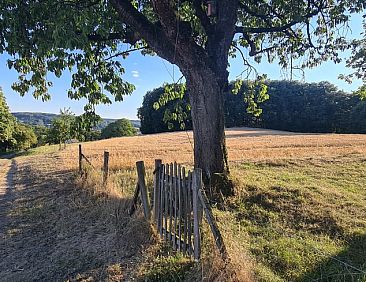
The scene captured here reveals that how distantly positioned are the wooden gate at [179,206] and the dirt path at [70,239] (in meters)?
0.54

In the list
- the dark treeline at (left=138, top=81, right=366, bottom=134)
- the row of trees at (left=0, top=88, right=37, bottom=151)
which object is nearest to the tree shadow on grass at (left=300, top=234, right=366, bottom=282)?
the row of trees at (left=0, top=88, right=37, bottom=151)

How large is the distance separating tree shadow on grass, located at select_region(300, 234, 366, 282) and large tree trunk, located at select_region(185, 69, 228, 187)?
3287 millimetres

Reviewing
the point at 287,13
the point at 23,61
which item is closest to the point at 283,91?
the point at 287,13

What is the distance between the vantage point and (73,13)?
619cm

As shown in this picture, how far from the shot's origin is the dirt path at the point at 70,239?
5148mm

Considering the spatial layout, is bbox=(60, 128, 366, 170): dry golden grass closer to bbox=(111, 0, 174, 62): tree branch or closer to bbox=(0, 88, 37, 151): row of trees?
bbox=(111, 0, 174, 62): tree branch

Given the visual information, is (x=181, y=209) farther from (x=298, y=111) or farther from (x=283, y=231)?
(x=298, y=111)

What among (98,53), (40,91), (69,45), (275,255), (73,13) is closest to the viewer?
(275,255)

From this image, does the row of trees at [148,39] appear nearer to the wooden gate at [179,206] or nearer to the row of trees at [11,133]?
the wooden gate at [179,206]

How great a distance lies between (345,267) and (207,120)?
4.20m

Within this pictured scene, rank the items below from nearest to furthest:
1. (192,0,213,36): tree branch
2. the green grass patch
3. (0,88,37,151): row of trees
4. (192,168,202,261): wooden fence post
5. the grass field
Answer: the grass field
(192,168,202,261): wooden fence post
the green grass patch
(192,0,213,36): tree branch
(0,88,37,151): row of trees

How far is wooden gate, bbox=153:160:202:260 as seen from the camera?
471cm

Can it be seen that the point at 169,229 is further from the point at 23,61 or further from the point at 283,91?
the point at 283,91

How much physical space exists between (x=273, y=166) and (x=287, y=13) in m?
6.18
